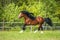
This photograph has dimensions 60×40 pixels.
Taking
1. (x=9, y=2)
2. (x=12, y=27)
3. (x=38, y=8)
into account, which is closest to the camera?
(x=12, y=27)

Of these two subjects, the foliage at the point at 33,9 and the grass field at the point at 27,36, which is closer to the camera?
the grass field at the point at 27,36

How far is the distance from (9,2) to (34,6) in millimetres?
3443

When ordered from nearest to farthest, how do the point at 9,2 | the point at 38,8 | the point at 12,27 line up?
the point at 12,27, the point at 38,8, the point at 9,2

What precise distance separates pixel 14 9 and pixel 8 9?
2.40ft

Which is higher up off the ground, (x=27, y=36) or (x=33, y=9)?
(x=33, y=9)

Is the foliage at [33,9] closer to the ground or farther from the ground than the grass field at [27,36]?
farther from the ground

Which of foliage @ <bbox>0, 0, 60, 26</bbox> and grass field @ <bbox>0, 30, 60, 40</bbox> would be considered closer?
grass field @ <bbox>0, 30, 60, 40</bbox>

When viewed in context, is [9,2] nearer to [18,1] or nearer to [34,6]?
[18,1]

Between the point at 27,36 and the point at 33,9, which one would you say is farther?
the point at 33,9

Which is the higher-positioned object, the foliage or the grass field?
the foliage

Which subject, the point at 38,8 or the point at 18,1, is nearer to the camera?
the point at 38,8

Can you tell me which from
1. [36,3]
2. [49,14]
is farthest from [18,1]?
[49,14]

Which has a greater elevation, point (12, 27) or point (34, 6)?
point (34, 6)

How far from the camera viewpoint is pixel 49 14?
89.2 ft
